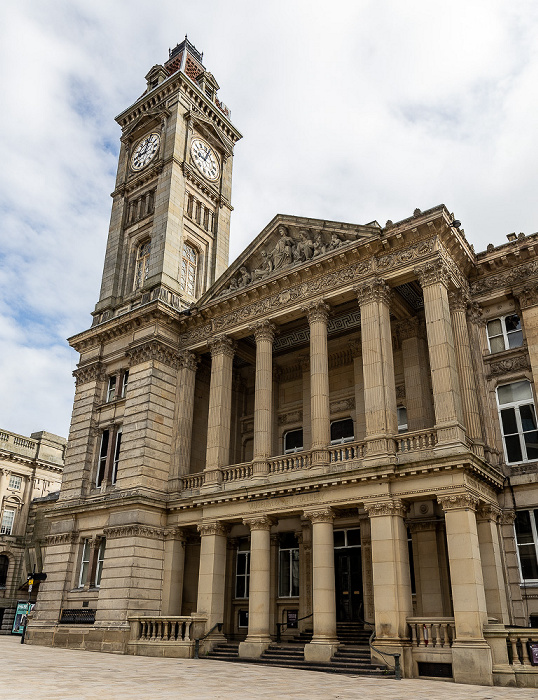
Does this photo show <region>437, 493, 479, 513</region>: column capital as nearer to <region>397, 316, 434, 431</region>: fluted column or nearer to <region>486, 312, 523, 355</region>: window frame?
<region>397, 316, 434, 431</region>: fluted column

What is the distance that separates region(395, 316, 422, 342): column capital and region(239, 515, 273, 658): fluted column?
10399 mm

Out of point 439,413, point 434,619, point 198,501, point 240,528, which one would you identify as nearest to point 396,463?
point 439,413

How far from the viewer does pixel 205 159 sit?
3925 centimetres

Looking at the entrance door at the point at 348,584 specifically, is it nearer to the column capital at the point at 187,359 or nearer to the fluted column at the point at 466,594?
the fluted column at the point at 466,594

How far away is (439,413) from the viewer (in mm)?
20625

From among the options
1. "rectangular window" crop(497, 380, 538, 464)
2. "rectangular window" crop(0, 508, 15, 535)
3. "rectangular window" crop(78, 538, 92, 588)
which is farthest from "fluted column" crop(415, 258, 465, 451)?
"rectangular window" crop(0, 508, 15, 535)

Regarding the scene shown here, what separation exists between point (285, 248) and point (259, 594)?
49.9 feet

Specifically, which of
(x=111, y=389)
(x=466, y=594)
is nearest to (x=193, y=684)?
(x=466, y=594)

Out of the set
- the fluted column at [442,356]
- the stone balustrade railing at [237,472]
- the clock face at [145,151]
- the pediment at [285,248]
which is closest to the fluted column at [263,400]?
the stone balustrade railing at [237,472]

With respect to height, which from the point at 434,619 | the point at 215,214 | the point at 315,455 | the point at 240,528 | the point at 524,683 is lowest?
the point at 524,683

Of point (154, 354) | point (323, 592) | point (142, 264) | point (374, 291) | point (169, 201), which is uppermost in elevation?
point (169, 201)

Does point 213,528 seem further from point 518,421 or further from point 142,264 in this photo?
point 142,264

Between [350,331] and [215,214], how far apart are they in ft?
46.3

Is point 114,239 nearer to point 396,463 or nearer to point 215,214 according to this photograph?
point 215,214
